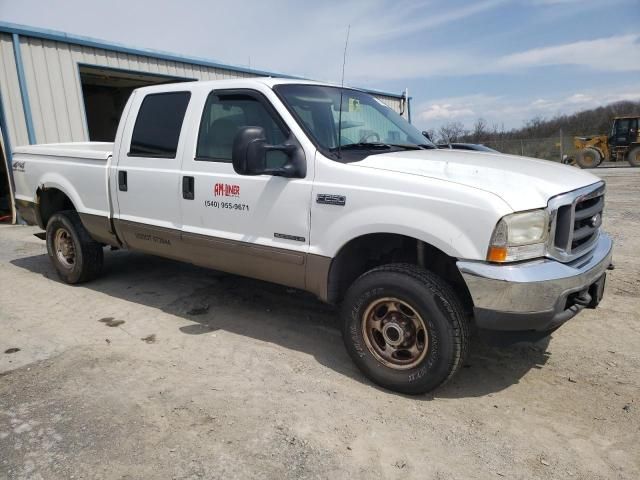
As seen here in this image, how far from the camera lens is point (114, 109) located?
18531 millimetres

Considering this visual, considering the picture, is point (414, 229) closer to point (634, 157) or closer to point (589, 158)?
point (589, 158)

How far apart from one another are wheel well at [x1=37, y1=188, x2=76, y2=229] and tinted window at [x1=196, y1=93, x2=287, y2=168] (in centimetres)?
247

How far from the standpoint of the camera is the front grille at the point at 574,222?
2758mm

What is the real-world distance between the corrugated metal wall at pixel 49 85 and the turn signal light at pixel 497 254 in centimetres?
961

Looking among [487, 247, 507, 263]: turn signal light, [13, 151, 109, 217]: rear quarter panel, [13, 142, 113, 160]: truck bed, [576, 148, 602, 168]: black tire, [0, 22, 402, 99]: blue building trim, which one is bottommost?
[576, 148, 602, 168]: black tire

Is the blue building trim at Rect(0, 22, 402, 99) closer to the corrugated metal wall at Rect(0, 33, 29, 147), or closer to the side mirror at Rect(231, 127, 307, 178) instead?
the corrugated metal wall at Rect(0, 33, 29, 147)

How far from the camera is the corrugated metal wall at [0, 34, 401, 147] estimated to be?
906 cm

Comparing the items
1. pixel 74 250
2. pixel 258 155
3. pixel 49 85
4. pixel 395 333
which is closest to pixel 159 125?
pixel 258 155

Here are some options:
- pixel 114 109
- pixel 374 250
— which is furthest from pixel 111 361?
pixel 114 109

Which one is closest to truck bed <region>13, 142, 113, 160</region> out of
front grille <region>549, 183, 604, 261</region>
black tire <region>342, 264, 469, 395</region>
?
black tire <region>342, 264, 469, 395</region>

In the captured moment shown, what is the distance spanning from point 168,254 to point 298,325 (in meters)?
1.34

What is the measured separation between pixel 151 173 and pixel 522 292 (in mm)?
3198

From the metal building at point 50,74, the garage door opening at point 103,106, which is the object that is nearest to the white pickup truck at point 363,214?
the metal building at point 50,74

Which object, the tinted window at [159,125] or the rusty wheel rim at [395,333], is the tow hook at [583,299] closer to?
the rusty wheel rim at [395,333]
